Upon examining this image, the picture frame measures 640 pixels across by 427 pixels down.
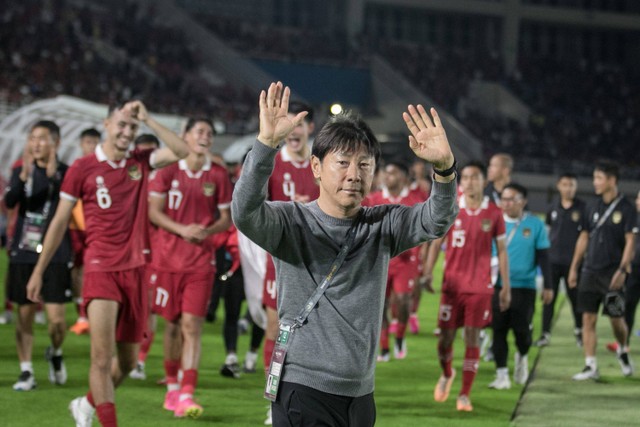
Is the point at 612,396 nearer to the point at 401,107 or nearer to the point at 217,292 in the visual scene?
the point at 217,292

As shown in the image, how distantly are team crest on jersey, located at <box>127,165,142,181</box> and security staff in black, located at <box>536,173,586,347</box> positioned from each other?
289 inches

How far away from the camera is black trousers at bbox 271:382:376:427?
4125 millimetres

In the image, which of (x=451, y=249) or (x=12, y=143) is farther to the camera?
(x=12, y=143)

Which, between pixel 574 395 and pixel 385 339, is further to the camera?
pixel 385 339

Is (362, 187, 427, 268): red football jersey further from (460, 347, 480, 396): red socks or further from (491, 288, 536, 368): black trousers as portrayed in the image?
(460, 347, 480, 396): red socks

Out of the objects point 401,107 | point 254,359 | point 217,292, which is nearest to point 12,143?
point 217,292

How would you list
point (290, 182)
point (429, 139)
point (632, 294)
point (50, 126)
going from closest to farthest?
point (429, 139)
point (290, 182)
point (50, 126)
point (632, 294)

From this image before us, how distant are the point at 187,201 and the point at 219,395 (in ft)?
6.26

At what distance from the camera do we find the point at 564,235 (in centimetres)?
1352

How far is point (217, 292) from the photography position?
44.2ft

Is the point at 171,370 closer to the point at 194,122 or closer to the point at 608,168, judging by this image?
the point at 194,122

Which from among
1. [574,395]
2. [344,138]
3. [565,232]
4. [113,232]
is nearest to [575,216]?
[565,232]

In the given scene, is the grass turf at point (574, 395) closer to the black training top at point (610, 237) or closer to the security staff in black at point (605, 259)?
the security staff in black at point (605, 259)

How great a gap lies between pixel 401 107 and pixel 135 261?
140ft
